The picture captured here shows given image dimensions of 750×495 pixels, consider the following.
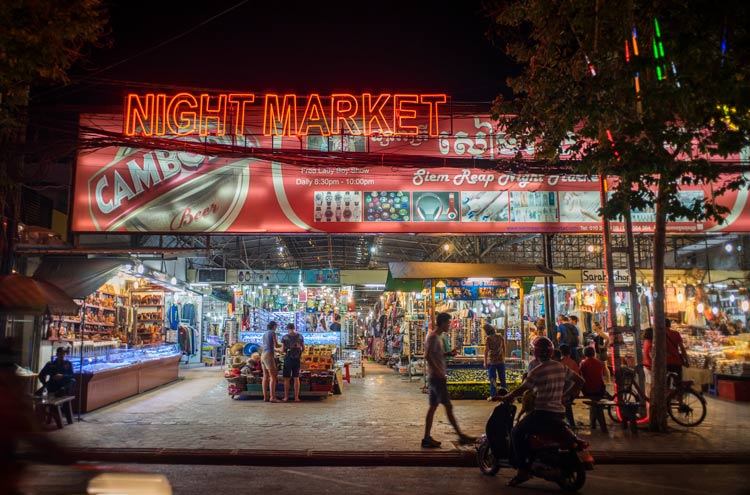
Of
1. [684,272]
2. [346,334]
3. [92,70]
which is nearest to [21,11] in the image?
[92,70]

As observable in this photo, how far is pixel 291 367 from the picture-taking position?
1380cm

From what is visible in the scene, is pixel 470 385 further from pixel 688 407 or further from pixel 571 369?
pixel 688 407

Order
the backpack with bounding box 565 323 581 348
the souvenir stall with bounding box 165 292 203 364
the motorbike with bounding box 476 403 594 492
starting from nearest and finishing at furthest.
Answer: the motorbike with bounding box 476 403 594 492, the backpack with bounding box 565 323 581 348, the souvenir stall with bounding box 165 292 203 364

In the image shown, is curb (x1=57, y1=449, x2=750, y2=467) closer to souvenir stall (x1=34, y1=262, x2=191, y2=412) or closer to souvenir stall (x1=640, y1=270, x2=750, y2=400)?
souvenir stall (x1=34, y1=262, x2=191, y2=412)

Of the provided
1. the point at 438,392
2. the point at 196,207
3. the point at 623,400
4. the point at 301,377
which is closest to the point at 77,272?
the point at 196,207

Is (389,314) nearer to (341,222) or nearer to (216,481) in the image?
(341,222)

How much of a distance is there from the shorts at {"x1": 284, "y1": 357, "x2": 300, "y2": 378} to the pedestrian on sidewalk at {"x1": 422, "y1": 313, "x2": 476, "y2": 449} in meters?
5.50

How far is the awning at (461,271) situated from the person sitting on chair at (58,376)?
24.5 feet

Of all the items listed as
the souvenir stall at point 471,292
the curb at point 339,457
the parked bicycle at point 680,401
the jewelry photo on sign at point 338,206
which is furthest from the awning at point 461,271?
the curb at point 339,457

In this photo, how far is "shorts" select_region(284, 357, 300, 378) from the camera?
45.0 ft

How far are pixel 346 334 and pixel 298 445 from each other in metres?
16.6

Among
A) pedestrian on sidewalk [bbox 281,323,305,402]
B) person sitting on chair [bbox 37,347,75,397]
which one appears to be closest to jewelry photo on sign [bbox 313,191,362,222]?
pedestrian on sidewalk [bbox 281,323,305,402]

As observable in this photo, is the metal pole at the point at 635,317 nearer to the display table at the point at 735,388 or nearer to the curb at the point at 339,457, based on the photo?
the curb at the point at 339,457

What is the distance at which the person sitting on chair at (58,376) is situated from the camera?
10461mm
